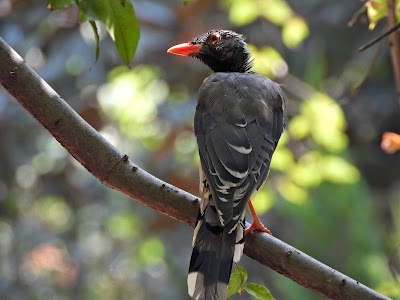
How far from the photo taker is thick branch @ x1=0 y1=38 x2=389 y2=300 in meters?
2.40

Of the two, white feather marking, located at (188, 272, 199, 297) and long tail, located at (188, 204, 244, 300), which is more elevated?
long tail, located at (188, 204, 244, 300)

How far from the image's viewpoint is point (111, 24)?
7.19 ft

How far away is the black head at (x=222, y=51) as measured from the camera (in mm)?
4211

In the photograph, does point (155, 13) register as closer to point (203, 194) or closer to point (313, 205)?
point (313, 205)

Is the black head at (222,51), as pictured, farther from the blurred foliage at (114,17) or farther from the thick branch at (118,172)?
the blurred foliage at (114,17)

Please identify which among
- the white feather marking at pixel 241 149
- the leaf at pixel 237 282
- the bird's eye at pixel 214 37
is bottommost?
the bird's eye at pixel 214 37

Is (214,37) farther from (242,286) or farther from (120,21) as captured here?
(242,286)

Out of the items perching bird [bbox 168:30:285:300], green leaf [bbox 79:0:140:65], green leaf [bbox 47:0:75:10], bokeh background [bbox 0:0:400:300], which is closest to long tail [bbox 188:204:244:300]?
perching bird [bbox 168:30:285:300]

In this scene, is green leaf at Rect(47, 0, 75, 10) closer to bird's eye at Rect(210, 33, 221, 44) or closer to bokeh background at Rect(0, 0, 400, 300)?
bird's eye at Rect(210, 33, 221, 44)

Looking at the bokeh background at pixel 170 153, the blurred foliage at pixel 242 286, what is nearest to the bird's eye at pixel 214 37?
the bokeh background at pixel 170 153

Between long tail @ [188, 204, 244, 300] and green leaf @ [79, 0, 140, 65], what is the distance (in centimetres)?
90

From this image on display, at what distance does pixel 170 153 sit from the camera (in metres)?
8.07

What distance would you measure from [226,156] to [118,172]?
2.24 feet

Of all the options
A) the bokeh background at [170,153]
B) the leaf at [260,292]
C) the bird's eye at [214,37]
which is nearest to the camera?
the leaf at [260,292]
